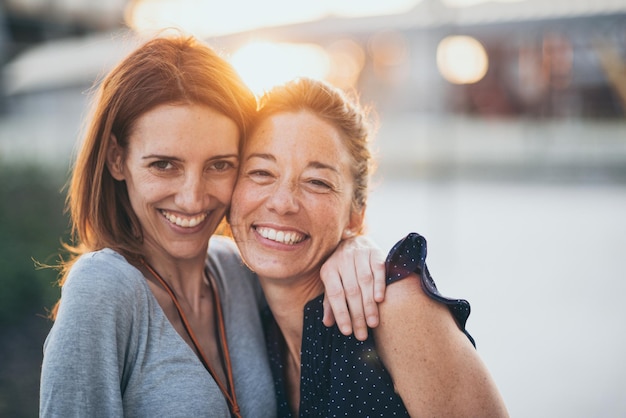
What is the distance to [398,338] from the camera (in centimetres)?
207

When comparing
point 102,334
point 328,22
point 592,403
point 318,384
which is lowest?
point 592,403

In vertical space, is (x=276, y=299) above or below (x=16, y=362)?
above

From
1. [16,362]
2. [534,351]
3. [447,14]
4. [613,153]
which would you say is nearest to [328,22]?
[447,14]

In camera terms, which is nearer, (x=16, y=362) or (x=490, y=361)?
(x=16, y=362)

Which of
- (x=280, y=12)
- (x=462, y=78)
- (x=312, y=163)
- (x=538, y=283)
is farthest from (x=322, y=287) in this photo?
(x=462, y=78)

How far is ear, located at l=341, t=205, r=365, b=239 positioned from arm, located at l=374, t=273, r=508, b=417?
0.57m

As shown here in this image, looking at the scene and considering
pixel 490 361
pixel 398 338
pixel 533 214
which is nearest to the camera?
pixel 398 338

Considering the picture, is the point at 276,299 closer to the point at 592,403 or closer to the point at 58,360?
the point at 58,360

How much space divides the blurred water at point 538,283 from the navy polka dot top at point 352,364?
1944 millimetres

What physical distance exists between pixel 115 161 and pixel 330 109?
85 centimetres

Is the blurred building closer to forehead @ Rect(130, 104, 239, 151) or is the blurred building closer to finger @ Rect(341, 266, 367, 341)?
forehead @ Rect(130, 104, 239, 151)

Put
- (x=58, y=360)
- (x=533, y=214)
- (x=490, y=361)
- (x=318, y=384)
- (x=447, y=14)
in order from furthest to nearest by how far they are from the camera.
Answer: (x=533, y=214)
(x=447, y=14)
(x=490, y=361)
(x=318, y=384)
(x=58, y=360)

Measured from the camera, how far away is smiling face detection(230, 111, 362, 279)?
2385 millimetres

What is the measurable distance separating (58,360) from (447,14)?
820cm
